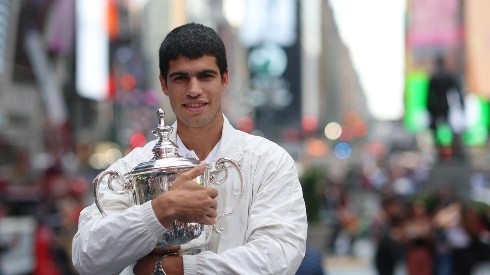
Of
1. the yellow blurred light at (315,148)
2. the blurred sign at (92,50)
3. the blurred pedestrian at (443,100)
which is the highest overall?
the blurred sign at (92,50)

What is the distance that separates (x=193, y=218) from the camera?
3.04 metres

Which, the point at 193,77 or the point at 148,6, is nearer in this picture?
the point at 193,77

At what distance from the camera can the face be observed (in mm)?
3219

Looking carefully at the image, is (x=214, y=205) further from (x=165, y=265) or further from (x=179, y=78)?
(x=179, y=78)

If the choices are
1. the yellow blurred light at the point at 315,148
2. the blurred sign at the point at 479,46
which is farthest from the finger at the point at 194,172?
the yellow blurred light at the point at 315,148

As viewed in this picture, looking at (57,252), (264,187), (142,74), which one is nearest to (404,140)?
(142,74)

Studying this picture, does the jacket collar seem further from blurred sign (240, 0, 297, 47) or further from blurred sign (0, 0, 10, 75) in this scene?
blurred sign (240, 0, 297, 47)

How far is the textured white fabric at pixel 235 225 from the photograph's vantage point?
10.0ft

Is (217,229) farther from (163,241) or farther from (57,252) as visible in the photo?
(57,252)

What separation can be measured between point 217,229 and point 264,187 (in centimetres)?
17

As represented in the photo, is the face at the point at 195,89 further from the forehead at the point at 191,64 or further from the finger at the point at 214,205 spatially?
the finger at the point at 214,205

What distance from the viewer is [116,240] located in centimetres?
305

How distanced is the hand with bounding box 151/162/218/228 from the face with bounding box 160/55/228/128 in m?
0.26

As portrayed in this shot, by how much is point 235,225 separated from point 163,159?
0.98 feet
